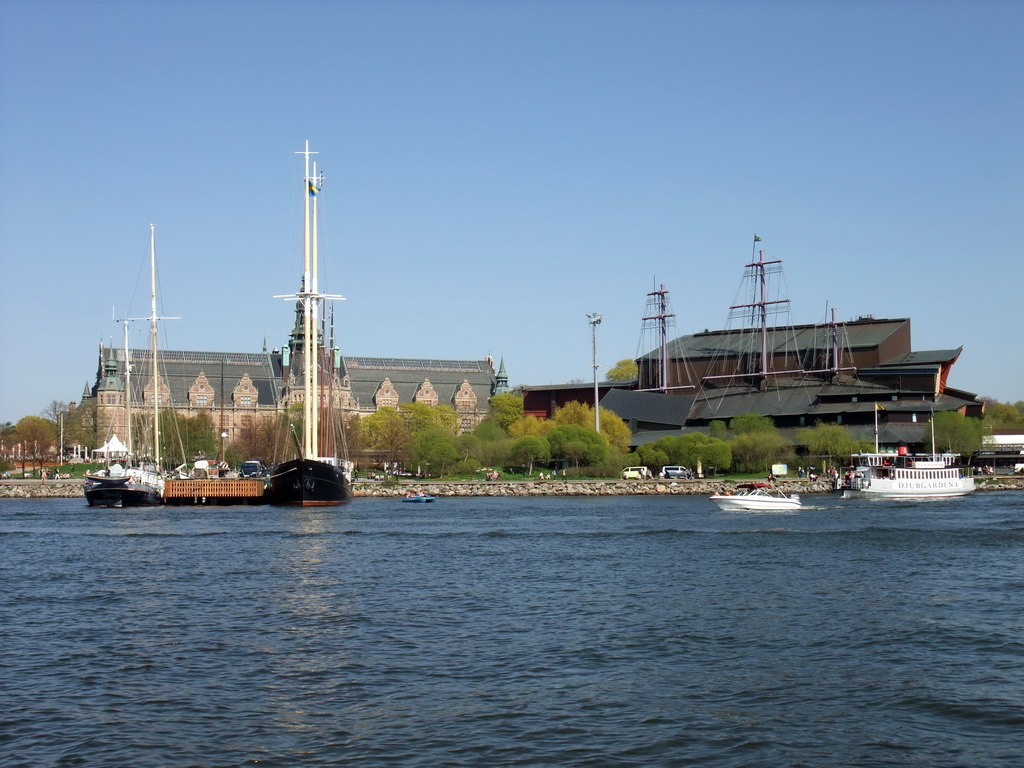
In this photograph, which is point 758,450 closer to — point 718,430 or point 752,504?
point 718,430

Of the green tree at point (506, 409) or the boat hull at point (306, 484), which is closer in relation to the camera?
the boat hull at point (306, 484)

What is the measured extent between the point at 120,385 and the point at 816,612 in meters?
176

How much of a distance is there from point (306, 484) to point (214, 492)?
12598mm

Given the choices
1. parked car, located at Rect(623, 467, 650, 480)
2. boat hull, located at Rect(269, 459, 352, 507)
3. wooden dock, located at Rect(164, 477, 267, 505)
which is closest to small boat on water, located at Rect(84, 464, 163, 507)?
wooden dock, located at Rect(164, 477, 267, 505)

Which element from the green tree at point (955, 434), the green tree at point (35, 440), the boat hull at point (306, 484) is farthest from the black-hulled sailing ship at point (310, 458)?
the green tree at point (35, 440)

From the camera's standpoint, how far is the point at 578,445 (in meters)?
120

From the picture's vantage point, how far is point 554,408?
164000 mm

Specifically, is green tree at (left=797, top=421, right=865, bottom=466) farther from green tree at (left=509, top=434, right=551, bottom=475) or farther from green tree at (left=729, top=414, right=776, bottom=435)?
green tree at (left=509, top=434, right=551, bottom=475)

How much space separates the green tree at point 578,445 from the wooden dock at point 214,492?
39.7 metres

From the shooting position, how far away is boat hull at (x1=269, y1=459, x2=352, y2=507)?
78.6m

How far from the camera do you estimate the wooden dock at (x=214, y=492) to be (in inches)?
3455

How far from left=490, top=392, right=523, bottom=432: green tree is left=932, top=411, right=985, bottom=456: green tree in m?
54.6

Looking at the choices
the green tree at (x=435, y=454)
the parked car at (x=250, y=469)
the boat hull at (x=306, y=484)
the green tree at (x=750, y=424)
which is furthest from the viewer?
the green tree at (x=750, y=424)

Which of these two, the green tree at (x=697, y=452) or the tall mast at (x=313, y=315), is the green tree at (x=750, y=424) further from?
the tall mast at (x=313, y=315)
